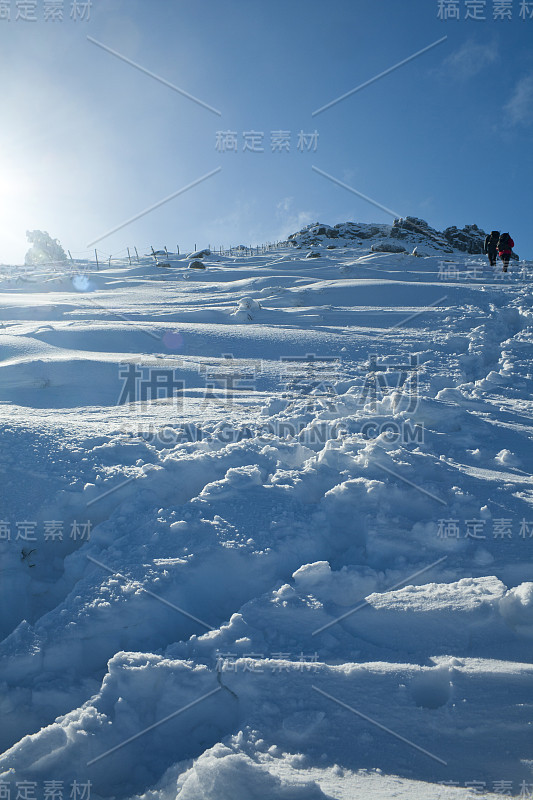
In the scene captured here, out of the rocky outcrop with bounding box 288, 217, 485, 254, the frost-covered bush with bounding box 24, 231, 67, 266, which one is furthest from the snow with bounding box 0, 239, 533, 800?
the rocky outcrop with bounding box 288, 217, 485, 254

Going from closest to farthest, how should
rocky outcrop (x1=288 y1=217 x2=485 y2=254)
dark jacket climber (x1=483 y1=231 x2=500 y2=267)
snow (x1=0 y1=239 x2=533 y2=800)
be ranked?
snow (x1=0 y1=239 x2=533 y2=800), dark jacket climber (x1=483 y1=231 x2=500 y2=267), rocky outcrop (x1=288 y1=217 x2=485 y2=254)

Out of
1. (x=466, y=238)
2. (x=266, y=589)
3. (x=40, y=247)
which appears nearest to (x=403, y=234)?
(x=466, y=238)

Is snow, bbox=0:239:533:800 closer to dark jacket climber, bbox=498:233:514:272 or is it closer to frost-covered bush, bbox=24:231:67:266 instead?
dark jacket climber, bbox=498:233:514:272

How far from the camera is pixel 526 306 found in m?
8.12

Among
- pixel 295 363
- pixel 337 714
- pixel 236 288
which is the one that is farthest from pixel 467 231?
pixel 337 714

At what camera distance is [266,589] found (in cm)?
196

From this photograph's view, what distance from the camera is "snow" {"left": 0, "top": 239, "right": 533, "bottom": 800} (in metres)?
1.35

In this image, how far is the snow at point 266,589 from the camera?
135cm

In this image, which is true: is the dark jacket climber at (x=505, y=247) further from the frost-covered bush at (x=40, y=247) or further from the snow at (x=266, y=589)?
the frost-covered bush at (x=40, y=247)

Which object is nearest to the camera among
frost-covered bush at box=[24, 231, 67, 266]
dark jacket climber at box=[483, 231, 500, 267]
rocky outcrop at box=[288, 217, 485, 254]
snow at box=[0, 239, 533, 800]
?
snow at box=[0, 239, 533, 800]

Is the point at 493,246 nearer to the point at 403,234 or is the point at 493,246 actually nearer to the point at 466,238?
the point at 403,234

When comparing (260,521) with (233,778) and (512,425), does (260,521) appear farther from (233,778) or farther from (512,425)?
(512,425)

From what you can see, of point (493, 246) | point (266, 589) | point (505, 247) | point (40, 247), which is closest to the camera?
point (266, 589)

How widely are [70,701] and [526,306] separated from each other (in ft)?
30.8
